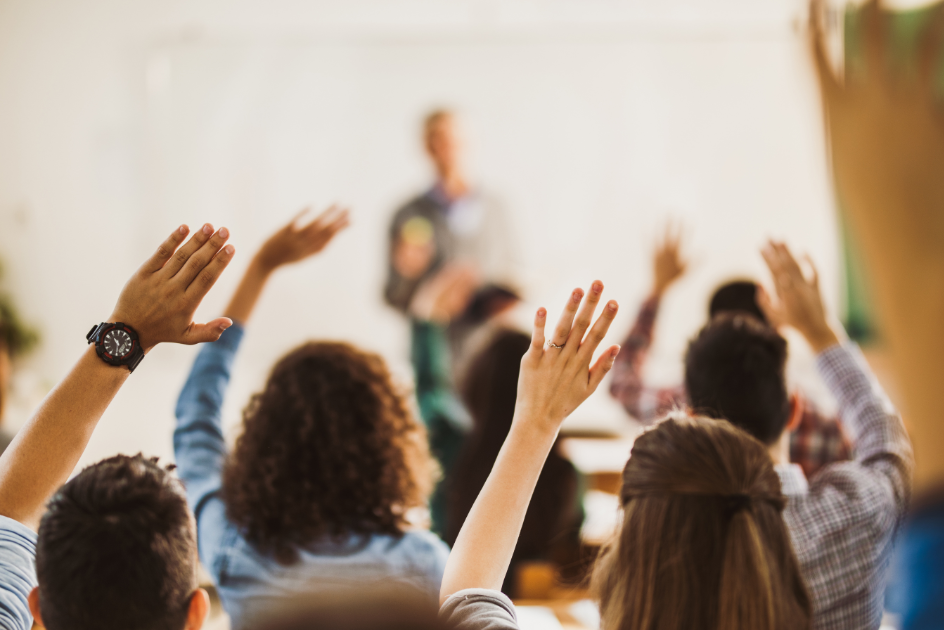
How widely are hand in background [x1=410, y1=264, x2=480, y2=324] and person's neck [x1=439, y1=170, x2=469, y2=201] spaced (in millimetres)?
349

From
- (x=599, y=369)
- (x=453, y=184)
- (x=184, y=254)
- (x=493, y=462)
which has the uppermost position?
(x=453, y=184)

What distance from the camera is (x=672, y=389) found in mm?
2020

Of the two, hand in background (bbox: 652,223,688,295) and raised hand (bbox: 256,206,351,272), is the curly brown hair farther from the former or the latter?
hand in background (bbox: 652,223,688,295)

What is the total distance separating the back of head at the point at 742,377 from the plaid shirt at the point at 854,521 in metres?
0.14

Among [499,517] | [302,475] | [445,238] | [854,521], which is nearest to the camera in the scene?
[499,517]

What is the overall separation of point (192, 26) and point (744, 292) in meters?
2.94

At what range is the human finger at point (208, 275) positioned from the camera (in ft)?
3.15

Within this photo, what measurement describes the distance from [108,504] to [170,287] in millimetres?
281

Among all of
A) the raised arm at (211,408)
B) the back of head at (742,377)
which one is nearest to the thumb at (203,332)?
the raised arm at (211,408)

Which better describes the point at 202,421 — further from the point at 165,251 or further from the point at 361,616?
the point at 361,616

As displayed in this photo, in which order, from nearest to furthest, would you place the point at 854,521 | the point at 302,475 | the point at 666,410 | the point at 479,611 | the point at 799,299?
the point at 479,611 → the point at 854,521 → the point at 302,475 → the point at 799,299 → the point at 666,410

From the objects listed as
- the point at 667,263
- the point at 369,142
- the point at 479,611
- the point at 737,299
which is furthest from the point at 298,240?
the point at 369,142

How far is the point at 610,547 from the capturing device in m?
0.90

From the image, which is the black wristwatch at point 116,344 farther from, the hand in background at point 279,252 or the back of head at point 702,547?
the back of head at point 702,547
